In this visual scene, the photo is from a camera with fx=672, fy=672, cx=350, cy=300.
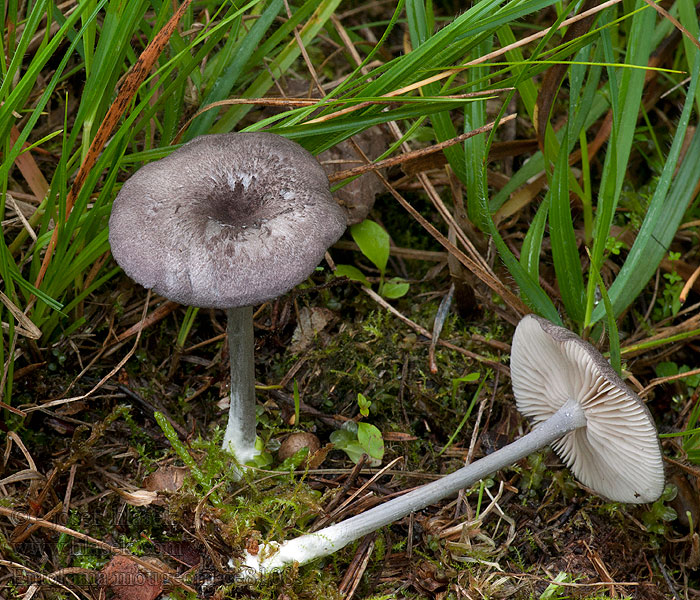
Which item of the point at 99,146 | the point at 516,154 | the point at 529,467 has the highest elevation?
the point at 99,146

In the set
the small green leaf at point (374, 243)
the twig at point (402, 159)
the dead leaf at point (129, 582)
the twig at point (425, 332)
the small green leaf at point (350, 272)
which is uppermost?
the twig at point (402, 159)

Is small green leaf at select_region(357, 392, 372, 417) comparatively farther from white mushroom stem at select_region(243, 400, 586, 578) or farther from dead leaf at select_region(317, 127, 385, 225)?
dead leaf at select_region(317, 127, 385, 225)

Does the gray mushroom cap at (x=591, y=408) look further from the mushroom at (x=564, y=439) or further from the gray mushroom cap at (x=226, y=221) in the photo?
the gray mushroom cap at (x=226, y=221)

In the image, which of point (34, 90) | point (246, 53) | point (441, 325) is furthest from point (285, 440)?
point (34, 90)

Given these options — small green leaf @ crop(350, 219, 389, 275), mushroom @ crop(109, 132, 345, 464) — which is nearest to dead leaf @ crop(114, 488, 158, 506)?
mushroom @ crop(109, 132, 345, 464)

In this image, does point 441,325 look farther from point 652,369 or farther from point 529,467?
point 652,369

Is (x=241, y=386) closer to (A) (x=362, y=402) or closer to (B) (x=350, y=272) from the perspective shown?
(A) (x=362, y=402)

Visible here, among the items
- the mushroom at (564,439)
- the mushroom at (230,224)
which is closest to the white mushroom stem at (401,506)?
the mushroom at (564,439)

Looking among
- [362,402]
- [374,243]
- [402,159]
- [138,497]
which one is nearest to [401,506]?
[362,402]
